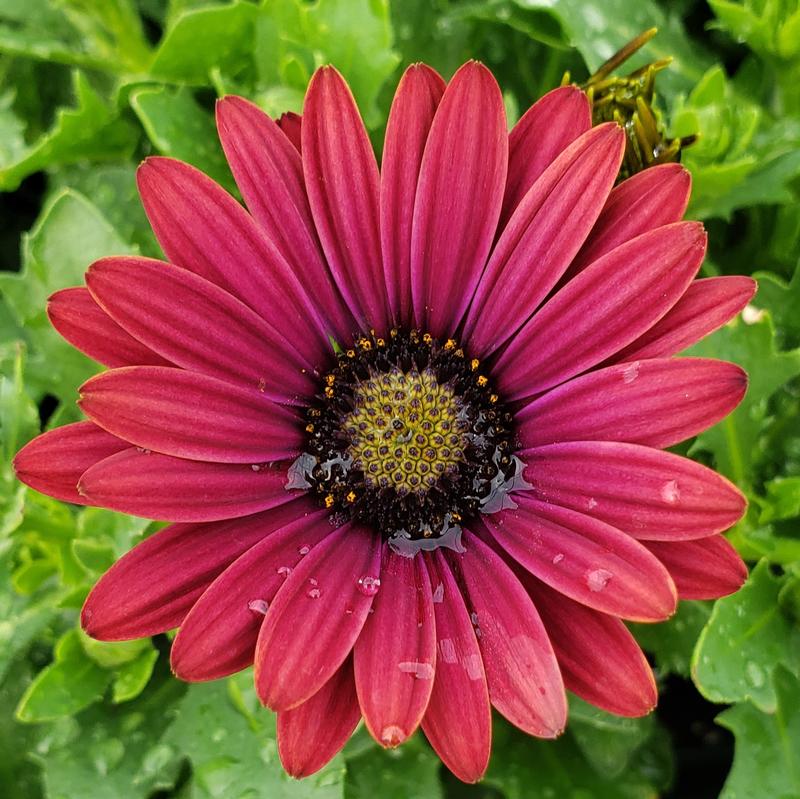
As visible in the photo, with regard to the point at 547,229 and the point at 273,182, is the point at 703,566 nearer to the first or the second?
the point at 547,229

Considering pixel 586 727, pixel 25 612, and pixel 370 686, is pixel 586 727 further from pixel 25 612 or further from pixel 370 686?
pixel 25 612

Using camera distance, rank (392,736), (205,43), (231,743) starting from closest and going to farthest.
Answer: (392,736)
(231,743)
(205,43)

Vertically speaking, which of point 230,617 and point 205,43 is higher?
point 205,43

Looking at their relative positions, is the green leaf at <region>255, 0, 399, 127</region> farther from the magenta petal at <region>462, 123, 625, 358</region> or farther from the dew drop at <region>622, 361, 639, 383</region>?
the dew drop at <region>622, 361, 639, 383</region>

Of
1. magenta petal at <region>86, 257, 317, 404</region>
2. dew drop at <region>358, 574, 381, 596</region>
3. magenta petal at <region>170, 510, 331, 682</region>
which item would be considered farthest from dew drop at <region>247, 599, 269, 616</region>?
magenta petal at <region>86, 257, 317, 404</region>

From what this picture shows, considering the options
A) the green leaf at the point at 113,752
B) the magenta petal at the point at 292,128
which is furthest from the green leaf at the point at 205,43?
the green leaf at the point at 113,752

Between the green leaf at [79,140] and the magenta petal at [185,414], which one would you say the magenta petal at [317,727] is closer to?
the magenta petal at [185,414]

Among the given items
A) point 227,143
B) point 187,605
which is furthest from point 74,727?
point 227,143

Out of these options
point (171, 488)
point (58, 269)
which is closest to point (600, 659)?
point (171, 488)

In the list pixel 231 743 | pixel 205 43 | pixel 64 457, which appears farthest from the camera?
pixel 205 43
